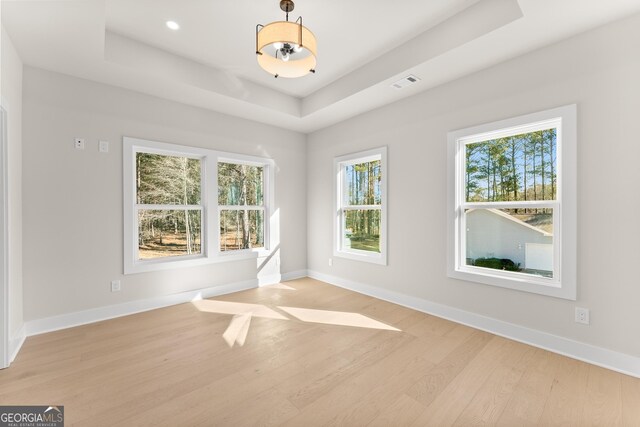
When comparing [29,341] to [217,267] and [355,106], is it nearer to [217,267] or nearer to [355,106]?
[217,267]

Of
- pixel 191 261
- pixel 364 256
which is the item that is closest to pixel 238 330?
pixel 191 261

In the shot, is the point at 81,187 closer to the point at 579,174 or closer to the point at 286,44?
the point at 286,44

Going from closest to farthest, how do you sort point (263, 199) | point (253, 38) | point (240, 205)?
→ point (253, 38) < point (240, 205) < point (263, 199)

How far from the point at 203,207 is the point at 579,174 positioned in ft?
13.9

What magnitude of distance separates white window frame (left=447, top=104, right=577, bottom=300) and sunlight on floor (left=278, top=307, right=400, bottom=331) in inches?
41.4

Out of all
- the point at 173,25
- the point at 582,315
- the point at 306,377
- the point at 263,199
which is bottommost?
the point at 306,377

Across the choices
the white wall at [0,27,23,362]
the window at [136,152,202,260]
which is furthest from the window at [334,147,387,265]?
the white wall at [0,27,23,362]

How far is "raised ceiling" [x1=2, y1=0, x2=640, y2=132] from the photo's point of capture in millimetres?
2232

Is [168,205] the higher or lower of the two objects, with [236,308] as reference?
higher

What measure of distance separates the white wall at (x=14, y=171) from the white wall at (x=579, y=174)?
3816mm

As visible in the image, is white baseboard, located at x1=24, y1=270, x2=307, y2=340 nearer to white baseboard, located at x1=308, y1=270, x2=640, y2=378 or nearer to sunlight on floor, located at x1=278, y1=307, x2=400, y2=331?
sunlight on floor, located at x1=278, y1=307, x2=400, y2=331

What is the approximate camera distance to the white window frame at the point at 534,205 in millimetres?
2441

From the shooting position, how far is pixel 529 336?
2.66m

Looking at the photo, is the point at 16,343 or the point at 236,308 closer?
the point at 16,343
